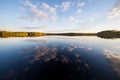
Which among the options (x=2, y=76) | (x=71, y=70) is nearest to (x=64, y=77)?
(x=71, y=70)

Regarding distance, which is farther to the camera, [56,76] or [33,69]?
[33,69]

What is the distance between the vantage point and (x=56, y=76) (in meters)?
13.2

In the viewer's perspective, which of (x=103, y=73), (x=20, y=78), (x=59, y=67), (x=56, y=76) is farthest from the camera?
(x=59, y=67)

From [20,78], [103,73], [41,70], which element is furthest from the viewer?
[41,70]

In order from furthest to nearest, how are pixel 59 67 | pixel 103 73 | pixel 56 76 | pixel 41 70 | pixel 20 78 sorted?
pixel 59 67
pixel 41 70
pixel 103 73
pixel 56 76
pixel 20 78

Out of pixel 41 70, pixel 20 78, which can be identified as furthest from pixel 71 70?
pixel 20 78

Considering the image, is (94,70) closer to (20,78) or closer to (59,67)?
(59,67)

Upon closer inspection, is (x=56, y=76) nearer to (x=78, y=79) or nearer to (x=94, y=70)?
(x=78, y=79)

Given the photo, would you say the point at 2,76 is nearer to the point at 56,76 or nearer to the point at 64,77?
the point at 56,76

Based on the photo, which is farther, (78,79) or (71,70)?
(71,70)

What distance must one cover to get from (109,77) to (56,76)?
20.8 ft

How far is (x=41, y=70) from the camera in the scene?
15.1 meters

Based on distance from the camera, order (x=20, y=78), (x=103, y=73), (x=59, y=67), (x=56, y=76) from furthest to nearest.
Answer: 1. (x=59, y=67)
2. (x=103, y=73)
3. (x=56, y=76)
4. (x=20, y=78)

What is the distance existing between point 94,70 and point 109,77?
246 centimetres
